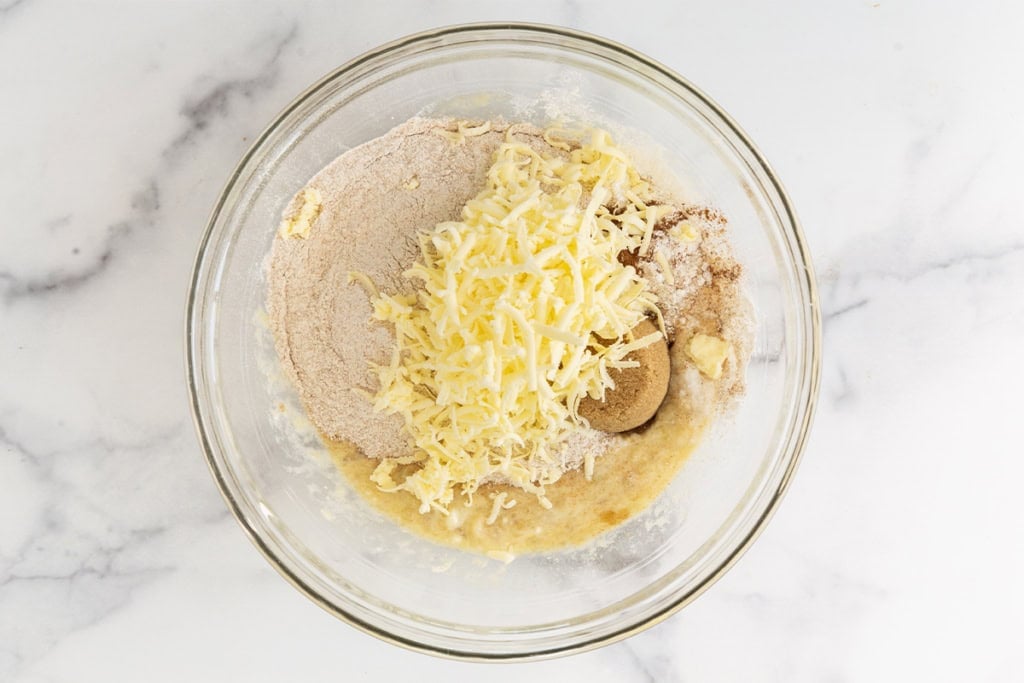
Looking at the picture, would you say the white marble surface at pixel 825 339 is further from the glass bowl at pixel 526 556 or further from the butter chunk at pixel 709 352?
the butter chunk at pixel 709 352

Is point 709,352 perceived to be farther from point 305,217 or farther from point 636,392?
point 305,217

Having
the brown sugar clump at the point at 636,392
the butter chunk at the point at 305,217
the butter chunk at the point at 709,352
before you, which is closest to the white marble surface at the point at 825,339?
the butter chunk at the point at 305,217

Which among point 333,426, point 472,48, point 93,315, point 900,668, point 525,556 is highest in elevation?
point 472,48

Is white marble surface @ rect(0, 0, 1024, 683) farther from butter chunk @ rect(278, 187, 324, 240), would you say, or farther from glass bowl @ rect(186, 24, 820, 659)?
butter chunk @ rect(278, 187, 324, 240)

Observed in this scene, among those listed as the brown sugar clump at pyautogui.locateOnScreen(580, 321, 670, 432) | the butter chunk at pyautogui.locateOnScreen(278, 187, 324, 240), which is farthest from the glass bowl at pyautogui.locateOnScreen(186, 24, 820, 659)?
the brown sugar clump at pyautogui.locateOnScreen(580, 321, 670, 432)

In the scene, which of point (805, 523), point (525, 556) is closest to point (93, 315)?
point (525, 556)

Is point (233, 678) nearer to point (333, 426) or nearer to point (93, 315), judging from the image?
point (333, 426)
